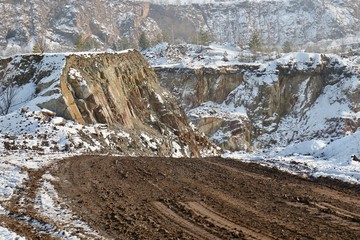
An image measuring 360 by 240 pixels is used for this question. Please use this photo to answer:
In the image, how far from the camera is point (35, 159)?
55.5ft

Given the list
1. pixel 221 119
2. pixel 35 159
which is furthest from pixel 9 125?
pixel 221 119

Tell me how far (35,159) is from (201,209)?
9738 mm

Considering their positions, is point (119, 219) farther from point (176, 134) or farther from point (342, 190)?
point (176, 134)

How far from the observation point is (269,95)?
75.3 meters

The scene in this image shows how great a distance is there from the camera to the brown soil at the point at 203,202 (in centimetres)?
848

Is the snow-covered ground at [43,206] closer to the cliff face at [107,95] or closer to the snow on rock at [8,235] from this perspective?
the snow on rock at [8,235]

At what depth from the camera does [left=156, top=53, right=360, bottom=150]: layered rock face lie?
70312 millimetres

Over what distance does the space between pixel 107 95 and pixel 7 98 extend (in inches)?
308

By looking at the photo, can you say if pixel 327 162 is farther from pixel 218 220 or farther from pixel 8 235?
pixel 8 235

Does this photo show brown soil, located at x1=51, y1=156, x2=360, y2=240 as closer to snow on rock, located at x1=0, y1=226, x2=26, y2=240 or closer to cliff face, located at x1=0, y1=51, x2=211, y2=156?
snow on rock, located at x1=0, y1=226, x2=26, y2=240

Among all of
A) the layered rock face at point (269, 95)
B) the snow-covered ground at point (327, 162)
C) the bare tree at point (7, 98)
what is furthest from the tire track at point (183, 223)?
the layered rock face at point (269, 95)

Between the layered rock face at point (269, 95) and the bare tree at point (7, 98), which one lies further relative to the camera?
the layered rock face at point (269, 95)

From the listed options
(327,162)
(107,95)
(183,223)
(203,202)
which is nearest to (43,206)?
(183,223)

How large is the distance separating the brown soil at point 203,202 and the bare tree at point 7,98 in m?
15.8
